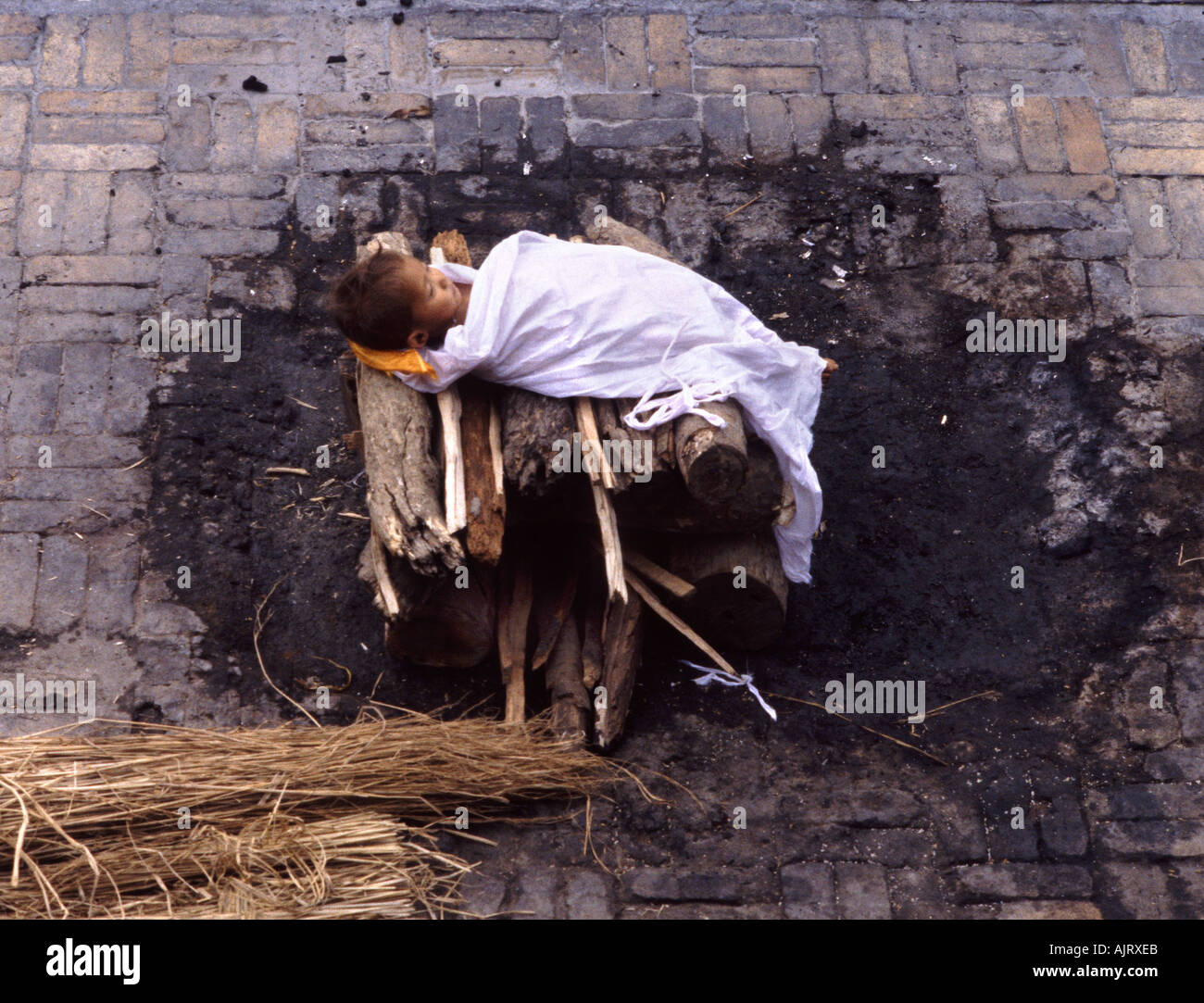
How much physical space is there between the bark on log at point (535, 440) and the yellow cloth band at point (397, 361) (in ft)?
1.02

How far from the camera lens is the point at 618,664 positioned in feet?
14.6

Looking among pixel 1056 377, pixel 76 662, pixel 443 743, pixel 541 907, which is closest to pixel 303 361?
pixel 76 662

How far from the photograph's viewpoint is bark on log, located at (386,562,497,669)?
4379mm

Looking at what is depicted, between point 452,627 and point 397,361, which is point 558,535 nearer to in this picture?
point 452,627

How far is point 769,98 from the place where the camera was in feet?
21.1

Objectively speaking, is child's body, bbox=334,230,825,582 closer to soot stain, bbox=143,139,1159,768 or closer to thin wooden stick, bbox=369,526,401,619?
thin wooden stick, bbox=369,526,401,619

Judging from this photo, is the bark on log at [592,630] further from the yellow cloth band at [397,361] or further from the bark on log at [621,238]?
the bark on log at [621,238]

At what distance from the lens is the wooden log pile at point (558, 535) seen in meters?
4.11

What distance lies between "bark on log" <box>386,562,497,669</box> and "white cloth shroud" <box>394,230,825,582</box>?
27.4 inches

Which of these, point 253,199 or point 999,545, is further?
point 253,199

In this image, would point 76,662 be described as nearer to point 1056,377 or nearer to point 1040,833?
point 1040,833

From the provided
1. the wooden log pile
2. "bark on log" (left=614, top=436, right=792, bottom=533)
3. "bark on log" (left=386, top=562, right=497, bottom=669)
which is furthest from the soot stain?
"bark on log" (left=614, top=436, right=792, bottom=533)

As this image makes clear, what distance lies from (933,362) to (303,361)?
2.65m

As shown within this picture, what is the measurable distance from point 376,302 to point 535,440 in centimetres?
66
